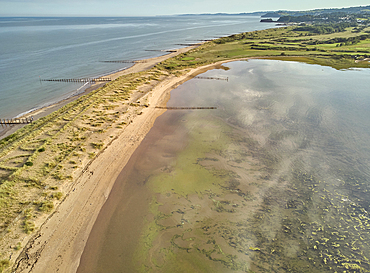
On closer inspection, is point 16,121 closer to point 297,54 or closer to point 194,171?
point 194,171

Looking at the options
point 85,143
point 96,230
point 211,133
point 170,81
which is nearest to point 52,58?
point 170,81

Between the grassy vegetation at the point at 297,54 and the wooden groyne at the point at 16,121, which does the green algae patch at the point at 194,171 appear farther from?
the grassy vegetation at the point at 297,54

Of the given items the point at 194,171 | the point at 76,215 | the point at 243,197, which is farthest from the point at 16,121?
the point at 243,197

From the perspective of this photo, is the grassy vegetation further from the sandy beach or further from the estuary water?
the sandy beach

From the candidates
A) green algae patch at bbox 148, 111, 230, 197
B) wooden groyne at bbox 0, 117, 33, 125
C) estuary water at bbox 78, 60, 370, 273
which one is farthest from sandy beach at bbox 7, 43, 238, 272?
wooden groyne at bbox 0, 117, 33, 125

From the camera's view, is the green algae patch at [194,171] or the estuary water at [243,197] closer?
the estuary water at [243,197]

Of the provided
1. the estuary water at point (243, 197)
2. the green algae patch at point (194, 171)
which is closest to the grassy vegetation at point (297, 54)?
the green algae patch at point (194, 171)
